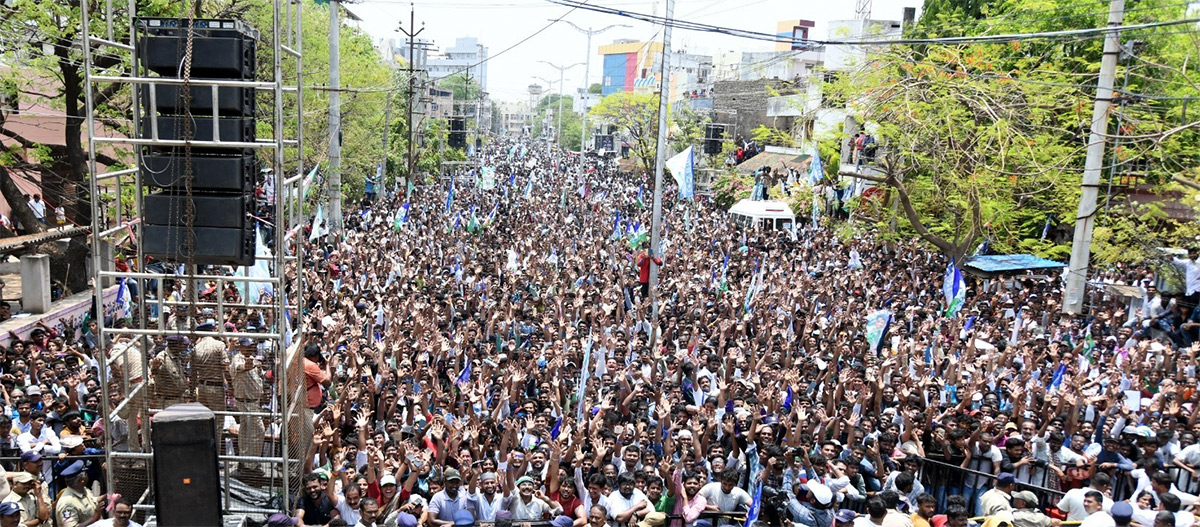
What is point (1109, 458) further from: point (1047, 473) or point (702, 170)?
point (702, 170)

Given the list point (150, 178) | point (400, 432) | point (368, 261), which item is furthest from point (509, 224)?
point (150, 178)

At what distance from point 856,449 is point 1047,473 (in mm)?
1949

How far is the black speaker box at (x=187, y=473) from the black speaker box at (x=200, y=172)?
57.9 inches

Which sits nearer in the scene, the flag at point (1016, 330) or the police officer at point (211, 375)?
the police officer at point (211, 375)

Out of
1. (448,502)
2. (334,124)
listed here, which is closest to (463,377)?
(448,502)

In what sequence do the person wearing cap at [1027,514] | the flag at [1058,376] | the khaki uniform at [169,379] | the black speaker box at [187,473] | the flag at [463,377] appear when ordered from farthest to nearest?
the flag at [1058,376]
the flag at [463,377]
the khaki uniform at [169,379]
the person wearing cap at [1027,514]
the black speaker box at [187,473]

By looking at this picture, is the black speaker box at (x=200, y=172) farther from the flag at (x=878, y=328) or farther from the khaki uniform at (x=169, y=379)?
the flag at (x=878, y=328)

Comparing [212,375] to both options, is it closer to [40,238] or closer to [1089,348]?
[40,238]

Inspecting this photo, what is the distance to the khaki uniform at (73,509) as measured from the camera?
Answer: 6.64 meters

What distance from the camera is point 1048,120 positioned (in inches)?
838

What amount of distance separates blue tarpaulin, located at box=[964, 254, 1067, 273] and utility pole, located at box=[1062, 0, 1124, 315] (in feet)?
11.9

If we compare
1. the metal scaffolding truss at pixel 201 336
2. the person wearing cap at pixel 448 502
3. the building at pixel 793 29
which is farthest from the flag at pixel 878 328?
the building at pixel 793 29

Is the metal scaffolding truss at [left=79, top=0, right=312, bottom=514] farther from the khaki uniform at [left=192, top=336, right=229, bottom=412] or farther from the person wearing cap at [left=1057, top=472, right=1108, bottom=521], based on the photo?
the person wearing cap at [left=1057, top=472, right=1108, bottom=521]

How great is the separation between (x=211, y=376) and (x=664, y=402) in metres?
4.01
